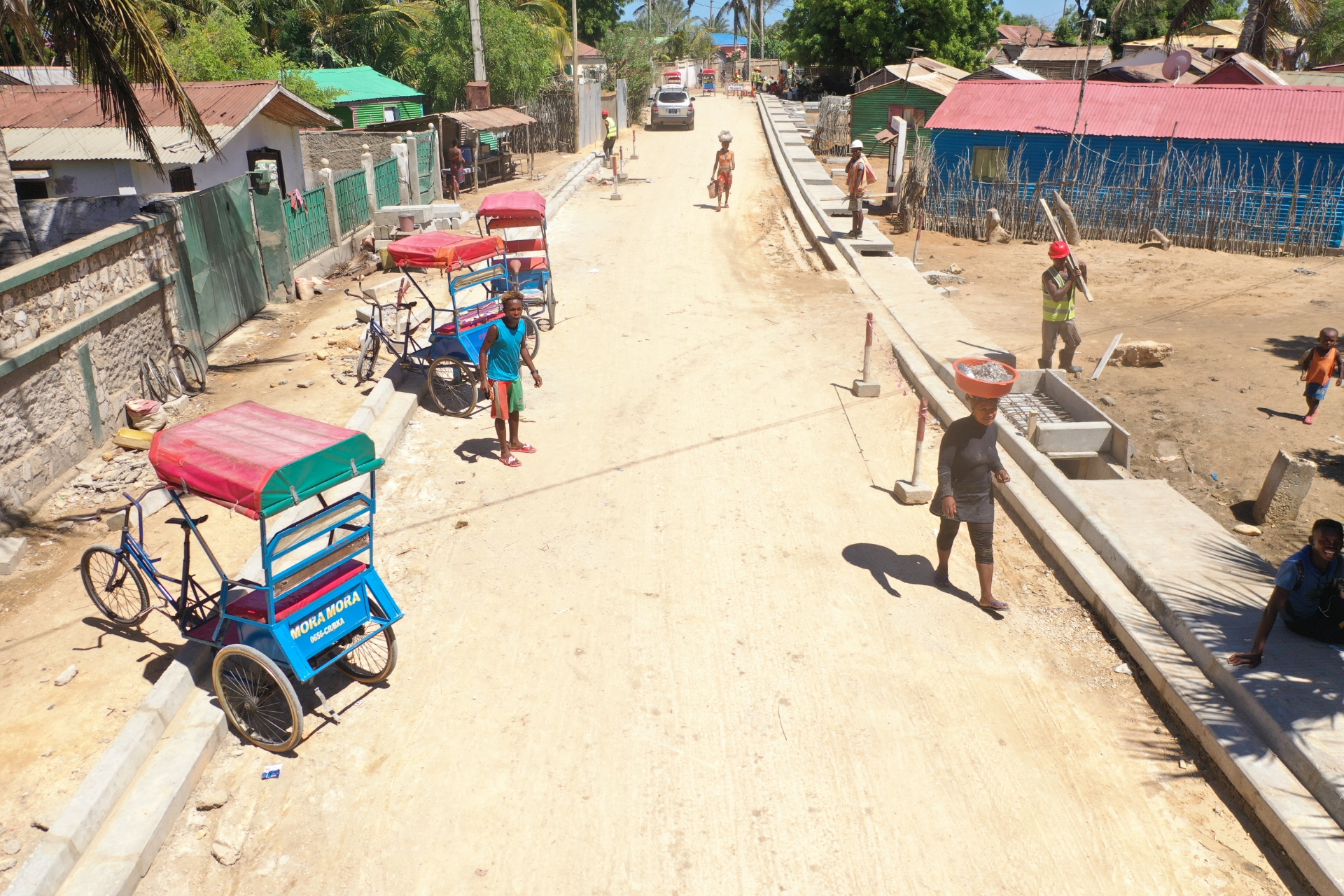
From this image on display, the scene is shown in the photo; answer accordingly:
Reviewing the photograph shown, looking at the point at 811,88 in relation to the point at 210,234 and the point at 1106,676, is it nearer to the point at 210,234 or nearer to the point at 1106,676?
the point at 210,234

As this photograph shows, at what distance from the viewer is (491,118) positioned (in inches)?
1013

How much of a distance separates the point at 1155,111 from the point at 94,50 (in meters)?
20.7

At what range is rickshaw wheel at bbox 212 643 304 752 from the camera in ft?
16.7

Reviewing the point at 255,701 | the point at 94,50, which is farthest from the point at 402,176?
the point at 255,701

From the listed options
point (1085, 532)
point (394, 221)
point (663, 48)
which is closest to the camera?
point (1085, 532)

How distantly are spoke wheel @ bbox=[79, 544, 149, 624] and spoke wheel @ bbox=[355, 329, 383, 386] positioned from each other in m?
4.47

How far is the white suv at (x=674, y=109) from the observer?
40.1 meters

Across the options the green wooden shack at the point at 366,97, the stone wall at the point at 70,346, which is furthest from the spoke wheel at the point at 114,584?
the green wooden shack at the point at 366,97

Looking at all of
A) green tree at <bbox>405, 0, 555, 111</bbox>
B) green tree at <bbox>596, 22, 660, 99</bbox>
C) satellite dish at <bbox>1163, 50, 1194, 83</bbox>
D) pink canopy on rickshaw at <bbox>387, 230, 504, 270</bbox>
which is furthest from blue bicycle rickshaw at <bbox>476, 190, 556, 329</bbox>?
green tree at <bbox>596, 22, 660, 99</bbox>

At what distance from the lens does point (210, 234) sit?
1214cm

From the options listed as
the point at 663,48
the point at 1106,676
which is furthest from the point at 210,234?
the point at 663,48

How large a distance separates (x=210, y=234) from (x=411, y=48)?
1068 inches

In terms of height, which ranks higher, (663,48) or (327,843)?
(663,48)

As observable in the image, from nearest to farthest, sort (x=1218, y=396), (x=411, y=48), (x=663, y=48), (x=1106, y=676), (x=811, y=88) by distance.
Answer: (x=1106, y=676)
(x=1218, y=396)
(x=411, y=48)
(x=811, y=88)
(x=663, y=48)
